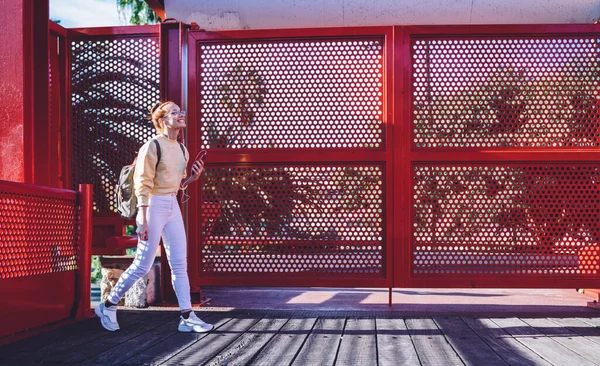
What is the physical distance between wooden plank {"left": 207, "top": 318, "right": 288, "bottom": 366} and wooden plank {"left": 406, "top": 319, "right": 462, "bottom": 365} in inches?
46.2

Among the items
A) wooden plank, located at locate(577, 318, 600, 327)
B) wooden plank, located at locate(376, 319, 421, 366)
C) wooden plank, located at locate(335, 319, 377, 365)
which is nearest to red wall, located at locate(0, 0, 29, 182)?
wooden plank, located at locate(335, 319, 377, 365)

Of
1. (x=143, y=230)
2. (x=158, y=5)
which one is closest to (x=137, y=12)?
(x=158, y=5)

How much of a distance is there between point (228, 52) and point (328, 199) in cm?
193

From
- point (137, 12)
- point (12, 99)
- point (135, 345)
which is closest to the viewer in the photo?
point (135, 345)

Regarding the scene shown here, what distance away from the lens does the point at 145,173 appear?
15.3ft

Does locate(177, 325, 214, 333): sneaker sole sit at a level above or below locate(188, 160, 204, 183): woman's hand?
below

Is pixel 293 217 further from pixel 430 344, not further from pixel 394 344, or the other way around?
pixel 430 344

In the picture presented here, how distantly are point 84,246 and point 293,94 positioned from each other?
2654 mm

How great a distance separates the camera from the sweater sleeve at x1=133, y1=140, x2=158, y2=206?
4656mm

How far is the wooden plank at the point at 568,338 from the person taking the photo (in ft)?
13.6

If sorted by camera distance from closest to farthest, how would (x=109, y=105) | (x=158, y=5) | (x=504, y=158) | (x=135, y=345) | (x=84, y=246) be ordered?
(x=135, y=345), (x=84, y=246), (x=504, y=158), (x=109, y=105), (x=158, y=5)

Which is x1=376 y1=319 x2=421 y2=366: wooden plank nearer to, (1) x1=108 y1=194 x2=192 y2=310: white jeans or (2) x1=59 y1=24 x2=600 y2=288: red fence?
(2) x1=59 y1=24 x2=600 y2=288: red fence

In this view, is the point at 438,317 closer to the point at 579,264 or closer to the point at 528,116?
the point at 579,264

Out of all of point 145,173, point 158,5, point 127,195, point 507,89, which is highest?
point 158,5
